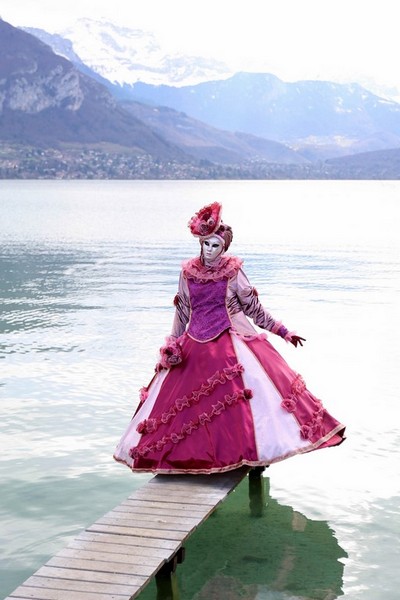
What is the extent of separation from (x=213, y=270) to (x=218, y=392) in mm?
1164

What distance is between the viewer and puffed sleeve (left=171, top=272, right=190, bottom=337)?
9023 millimetres

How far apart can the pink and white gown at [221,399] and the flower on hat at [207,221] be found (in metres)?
0.30

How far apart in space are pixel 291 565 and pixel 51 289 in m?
21.4

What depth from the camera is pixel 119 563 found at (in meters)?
6.45

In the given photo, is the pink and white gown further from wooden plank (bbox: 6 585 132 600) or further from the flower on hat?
wooden plank (bbox: 6 585 132 600)

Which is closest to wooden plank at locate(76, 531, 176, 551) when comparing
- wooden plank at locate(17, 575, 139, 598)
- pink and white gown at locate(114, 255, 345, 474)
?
wooden plank at locate(17, 575, 139, 598)

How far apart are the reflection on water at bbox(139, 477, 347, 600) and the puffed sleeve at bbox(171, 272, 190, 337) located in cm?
178

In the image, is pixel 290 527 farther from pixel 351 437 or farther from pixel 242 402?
pixel 351 437

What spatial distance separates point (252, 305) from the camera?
902 cm

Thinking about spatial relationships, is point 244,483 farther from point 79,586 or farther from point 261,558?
point 79,586

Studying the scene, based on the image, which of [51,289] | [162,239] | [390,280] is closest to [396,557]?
[51,289]

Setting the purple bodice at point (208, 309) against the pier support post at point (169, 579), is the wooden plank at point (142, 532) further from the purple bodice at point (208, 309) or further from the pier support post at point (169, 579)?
the purple bodice at point (208, 309)

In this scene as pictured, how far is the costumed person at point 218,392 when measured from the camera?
8.29 m

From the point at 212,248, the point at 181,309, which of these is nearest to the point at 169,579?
the point at 181,309
